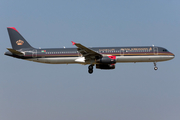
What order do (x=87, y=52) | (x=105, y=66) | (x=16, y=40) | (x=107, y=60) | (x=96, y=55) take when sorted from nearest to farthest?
(x=107, y=60), (x=87, y=52), (x=96, y=55), (x=105, y=66), (x=16, y=40)

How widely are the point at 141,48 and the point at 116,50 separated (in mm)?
4967

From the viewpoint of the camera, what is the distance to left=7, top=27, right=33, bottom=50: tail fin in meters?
62.8

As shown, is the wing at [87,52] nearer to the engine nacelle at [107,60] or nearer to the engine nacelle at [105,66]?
the engine nacelle at [107,60]

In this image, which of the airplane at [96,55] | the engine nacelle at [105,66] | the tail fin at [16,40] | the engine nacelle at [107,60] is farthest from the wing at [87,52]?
the tail fin at [16,40]

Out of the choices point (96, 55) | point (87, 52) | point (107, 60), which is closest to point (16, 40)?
point (87, 52)

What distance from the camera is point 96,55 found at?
5794 centimetres

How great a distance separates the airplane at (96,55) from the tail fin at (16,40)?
1.82 m

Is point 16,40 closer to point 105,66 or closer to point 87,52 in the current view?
point 87,52

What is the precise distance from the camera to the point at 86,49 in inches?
2224

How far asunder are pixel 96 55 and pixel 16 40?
58.0 feet

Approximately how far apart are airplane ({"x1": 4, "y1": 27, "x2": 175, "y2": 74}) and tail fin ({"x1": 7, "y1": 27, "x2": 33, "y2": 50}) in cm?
182

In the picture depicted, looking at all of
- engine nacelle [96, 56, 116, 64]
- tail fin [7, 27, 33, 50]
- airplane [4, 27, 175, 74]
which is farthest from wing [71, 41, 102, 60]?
tail fin [7, 27, 33, 50]

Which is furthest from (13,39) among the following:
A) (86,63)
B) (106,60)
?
(106,60)

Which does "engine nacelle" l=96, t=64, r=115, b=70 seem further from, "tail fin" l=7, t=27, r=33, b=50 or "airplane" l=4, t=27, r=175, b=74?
"tail fin" l=7, t=27, r=33, b=50
